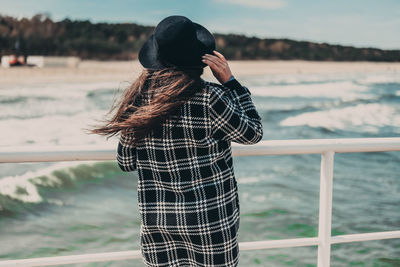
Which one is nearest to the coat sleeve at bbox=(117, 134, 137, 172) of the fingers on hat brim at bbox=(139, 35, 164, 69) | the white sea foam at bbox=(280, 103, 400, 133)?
the fingers on hat brim at bbox=(139, 35, 164, 69)

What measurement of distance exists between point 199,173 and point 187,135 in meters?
0.11

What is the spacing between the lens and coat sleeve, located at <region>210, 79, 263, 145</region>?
1.25 m

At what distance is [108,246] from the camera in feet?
32.6

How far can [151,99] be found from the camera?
1.29 m

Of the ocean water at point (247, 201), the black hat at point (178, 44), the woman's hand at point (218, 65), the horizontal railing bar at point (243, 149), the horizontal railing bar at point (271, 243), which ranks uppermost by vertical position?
the black hat at point (178, 44)

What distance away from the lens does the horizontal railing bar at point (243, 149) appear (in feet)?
4.93

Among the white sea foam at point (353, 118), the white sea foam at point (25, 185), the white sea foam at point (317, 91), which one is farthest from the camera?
the white sea foam at point (317, 91)

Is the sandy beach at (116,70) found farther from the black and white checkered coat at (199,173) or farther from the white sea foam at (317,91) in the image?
the black and white checkered coat at (199,173)

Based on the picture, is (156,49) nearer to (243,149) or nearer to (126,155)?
(126,155)

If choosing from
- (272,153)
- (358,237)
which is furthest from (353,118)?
(272,153)

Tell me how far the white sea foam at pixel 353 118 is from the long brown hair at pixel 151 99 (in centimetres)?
2389

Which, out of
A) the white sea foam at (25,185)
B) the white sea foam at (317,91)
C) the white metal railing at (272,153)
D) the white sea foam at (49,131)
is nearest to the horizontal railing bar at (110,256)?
the white metal railing at (272,153)

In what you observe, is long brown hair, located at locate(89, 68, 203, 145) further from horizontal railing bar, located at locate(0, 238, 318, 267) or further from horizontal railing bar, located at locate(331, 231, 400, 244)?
horizontal railing bar, located at locate(331, 231, 400, 244)

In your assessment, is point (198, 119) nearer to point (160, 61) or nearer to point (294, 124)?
point (160, 61)
